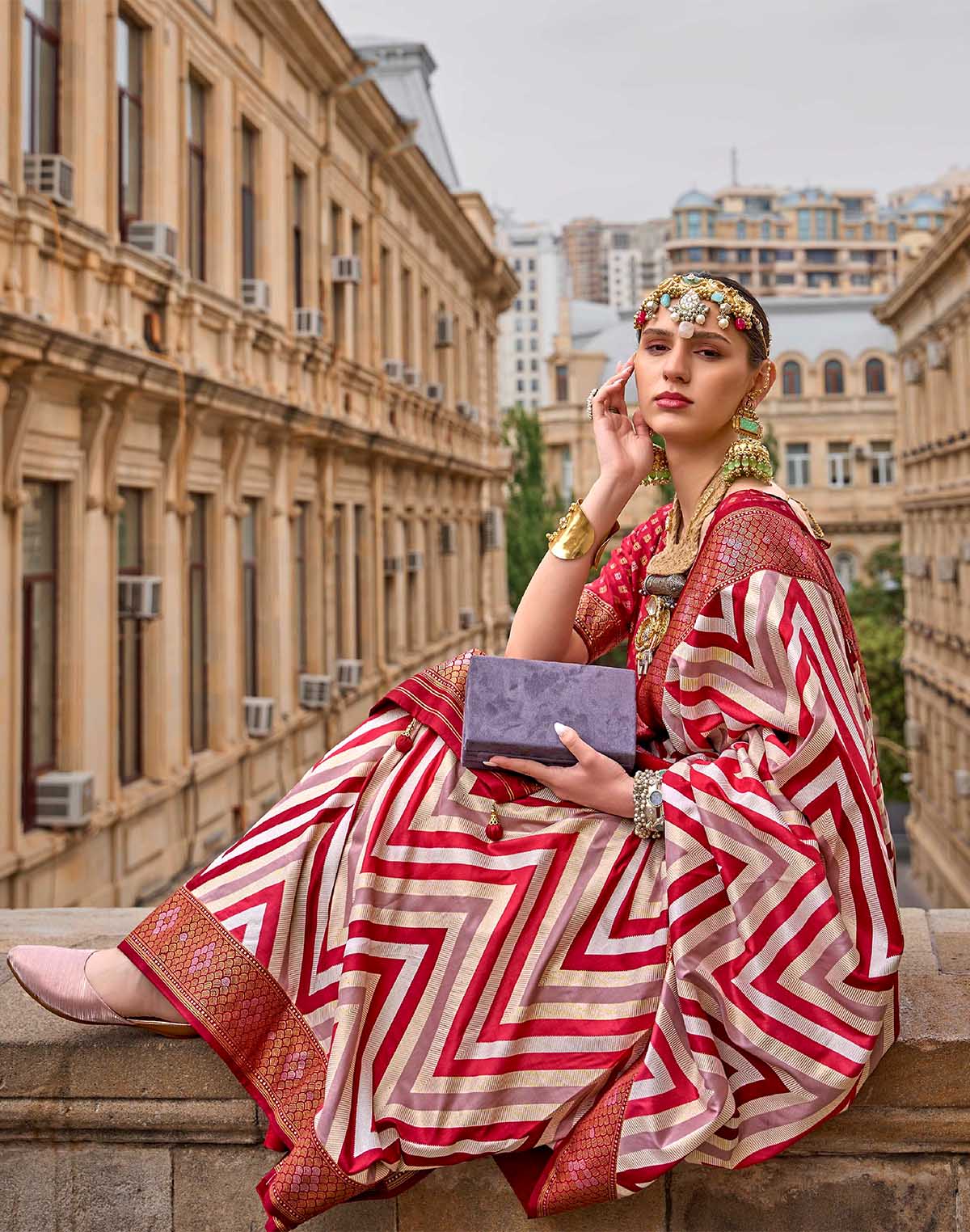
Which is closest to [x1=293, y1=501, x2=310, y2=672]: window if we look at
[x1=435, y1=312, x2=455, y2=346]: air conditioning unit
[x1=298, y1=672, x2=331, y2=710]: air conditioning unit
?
[x1=298, y1=672, x2=331, y2=710]: air conditioning unit

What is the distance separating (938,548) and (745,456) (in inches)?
1080

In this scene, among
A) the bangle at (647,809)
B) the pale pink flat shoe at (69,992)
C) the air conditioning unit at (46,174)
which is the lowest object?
the pale pink flat shoe at (69,992)

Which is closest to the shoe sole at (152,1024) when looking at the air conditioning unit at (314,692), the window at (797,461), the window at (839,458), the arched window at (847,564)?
the air conditioning unit at (314,692)

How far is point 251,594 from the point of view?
14742mm

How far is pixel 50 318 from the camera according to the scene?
30.6 feet

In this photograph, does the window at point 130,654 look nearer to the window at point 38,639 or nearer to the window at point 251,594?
the window at point 38,639

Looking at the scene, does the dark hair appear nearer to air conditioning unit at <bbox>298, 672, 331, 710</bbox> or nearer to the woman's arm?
the woman's arm

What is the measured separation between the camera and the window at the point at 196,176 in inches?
503

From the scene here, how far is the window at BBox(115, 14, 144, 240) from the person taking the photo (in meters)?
11.2

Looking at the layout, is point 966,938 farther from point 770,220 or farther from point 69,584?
point 770,220

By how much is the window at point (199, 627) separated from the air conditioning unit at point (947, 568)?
1836cm

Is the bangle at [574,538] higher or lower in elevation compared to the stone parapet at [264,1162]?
higher

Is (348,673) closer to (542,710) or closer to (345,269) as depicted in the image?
(345,269)

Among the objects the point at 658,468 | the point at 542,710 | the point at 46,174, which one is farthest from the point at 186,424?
the point at 542,710
